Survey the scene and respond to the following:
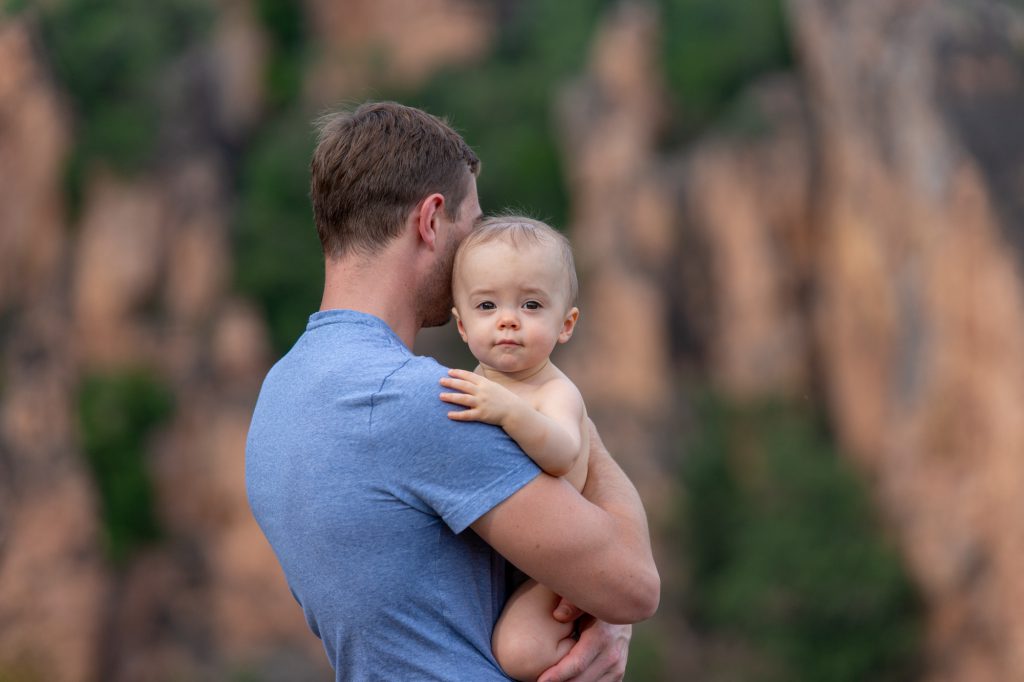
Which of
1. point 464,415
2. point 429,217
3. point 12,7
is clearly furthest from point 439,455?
point 12,7

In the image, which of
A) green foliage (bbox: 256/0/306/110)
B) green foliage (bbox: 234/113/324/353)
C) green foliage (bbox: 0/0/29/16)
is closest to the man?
green foliage (bbox: 0/0/29/16)

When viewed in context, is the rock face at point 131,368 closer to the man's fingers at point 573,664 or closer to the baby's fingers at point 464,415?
the man's fingers at point 573,664

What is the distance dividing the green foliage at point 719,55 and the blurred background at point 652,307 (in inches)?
2.1

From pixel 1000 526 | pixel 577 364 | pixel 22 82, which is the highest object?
pixel 22 82

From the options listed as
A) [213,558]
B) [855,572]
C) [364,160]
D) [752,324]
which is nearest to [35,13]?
[213,558]

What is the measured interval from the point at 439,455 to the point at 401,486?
0.08m

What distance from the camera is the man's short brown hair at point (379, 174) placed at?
92.9 inches

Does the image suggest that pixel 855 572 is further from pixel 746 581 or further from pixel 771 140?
pixel 771 140

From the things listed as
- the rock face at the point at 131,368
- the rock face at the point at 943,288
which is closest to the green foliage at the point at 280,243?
the rock face at the point at 131,368

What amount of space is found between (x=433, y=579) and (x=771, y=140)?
740 inches

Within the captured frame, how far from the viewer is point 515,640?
2256 mm

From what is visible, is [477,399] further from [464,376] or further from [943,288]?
[943,288]

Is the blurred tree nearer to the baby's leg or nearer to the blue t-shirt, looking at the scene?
the blue t-shirt

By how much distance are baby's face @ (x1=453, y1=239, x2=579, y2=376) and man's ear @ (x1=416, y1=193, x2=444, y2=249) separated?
0.07m
